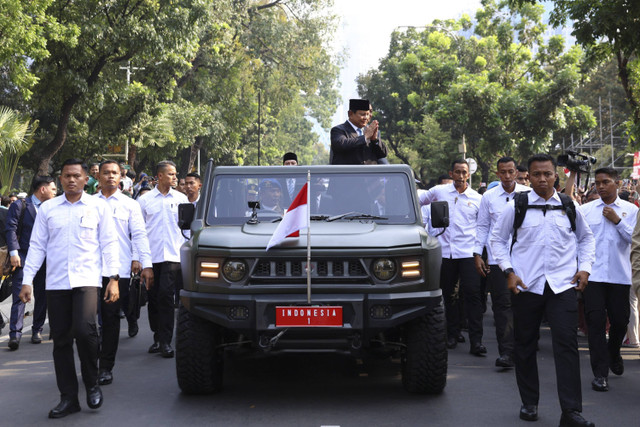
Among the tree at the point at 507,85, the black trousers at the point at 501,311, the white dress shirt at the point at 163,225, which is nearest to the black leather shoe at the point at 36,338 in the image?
the white dress shirt at the point at 163,225

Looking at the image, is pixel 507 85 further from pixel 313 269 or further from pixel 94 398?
pixel 94 398

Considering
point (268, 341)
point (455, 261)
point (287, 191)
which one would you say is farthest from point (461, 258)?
point (268, 341)

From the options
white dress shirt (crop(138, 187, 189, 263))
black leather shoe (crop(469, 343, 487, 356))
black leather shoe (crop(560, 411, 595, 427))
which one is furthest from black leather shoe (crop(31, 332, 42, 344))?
black leather shoe (crop(560, 411, 595, 427))

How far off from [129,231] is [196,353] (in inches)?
73.6

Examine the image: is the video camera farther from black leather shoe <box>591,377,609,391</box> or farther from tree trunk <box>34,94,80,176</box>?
tree trunk <box>34,94,80,176</box>

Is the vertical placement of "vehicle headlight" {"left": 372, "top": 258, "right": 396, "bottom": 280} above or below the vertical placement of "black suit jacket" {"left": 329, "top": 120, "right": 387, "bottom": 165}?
below

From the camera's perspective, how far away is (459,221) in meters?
10.4

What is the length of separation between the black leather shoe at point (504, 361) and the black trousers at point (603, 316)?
0.95 m

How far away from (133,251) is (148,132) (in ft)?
81.6

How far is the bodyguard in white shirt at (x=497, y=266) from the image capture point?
895cm

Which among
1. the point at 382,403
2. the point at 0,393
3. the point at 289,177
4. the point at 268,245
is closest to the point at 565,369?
the point at 382,403

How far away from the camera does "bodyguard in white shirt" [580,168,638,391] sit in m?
8.04

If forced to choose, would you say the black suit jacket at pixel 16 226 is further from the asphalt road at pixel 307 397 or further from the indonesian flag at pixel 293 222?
the indonesian flag at pixel 293 222

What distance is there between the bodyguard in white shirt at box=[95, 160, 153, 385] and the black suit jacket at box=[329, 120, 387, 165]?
2.20m
